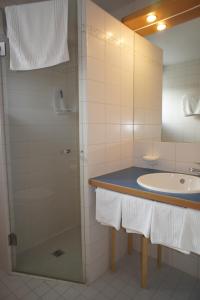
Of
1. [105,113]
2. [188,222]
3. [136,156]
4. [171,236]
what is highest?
[105,113]

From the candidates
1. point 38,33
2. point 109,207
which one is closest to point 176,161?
point 109,207

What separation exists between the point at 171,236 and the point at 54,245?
1.34 m

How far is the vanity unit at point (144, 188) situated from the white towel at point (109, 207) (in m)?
0.04

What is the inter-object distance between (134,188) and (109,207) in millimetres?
266

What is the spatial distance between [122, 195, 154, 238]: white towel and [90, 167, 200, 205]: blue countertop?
0.24ft

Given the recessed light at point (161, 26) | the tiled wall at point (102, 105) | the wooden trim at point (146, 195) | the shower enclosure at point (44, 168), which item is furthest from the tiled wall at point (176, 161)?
the recessed light at point (161, 26)

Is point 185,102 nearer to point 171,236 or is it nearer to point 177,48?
point 177,48

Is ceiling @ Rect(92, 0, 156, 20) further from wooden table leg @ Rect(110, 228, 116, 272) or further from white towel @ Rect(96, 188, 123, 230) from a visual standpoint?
wooden table leg @ Rect(110, 228, 116, 272)

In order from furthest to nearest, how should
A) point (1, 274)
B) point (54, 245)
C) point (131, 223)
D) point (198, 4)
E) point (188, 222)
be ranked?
1. point (54, 245)
2. point (1, 274)
3. point (198, 4)
4. point (131, 223)
5. point (188, 222)

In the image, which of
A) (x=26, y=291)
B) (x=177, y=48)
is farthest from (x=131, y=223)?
(x=177, y=48)

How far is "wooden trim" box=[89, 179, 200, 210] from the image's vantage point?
1.09m

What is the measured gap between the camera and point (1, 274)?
1.76 meters

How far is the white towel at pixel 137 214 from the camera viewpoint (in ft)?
4.09

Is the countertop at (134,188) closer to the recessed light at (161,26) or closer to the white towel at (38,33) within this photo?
the white towel at (38,33)
